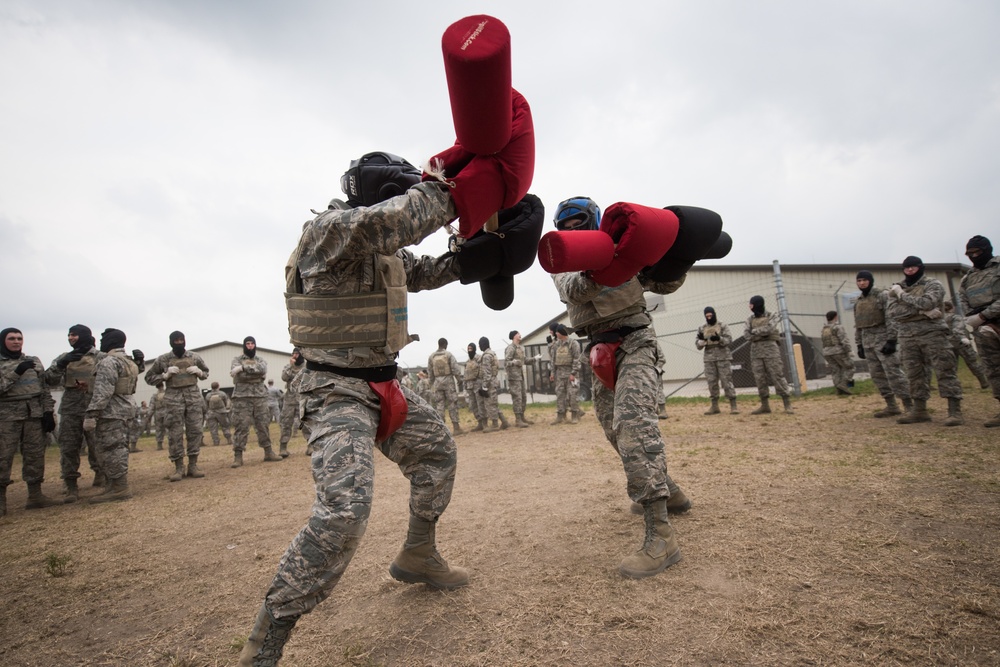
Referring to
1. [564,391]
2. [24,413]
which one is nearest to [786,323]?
[564,391]

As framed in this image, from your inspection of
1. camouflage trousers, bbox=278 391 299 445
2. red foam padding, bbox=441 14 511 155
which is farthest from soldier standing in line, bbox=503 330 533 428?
red foam padding, bbox=441 14 511 155

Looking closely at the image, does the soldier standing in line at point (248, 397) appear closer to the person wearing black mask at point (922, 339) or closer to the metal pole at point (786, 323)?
the person wearing black mask at point (922, 339)

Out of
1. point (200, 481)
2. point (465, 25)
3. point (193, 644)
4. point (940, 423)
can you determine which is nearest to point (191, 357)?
point (200, 481)

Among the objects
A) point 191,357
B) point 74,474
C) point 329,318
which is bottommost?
point 74,474

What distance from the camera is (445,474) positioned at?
2695 mm

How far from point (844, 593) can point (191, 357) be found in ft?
32.1

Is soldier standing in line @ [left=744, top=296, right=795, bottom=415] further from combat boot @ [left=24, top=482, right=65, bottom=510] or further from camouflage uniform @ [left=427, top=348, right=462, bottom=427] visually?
combat boot @ [left=24, top=482, right=65, bottom=510]

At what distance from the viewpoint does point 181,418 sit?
8773mm

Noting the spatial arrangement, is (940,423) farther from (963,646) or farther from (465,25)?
(465,25)

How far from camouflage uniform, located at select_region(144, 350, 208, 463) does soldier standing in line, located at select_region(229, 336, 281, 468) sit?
3.47ft

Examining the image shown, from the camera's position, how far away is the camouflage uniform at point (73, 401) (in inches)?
291

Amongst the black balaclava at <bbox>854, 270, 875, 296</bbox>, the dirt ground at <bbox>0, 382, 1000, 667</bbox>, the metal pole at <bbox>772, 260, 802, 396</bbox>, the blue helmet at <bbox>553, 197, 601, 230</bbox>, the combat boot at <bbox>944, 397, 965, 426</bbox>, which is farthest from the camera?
the metal pole at <bbox>772, 260, 802, 396</bbox>

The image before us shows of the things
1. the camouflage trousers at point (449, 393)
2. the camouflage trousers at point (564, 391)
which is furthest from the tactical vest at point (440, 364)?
the camouflage trousers at point (564, 391)

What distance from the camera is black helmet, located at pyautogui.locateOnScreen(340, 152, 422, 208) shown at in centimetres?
238
